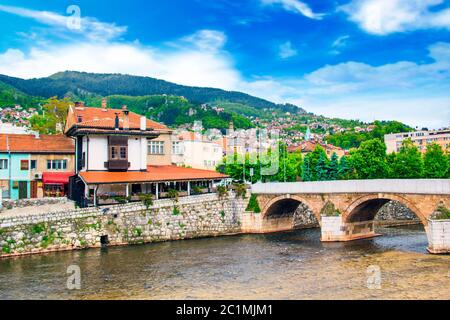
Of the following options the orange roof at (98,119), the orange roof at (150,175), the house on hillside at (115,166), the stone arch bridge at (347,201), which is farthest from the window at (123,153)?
the stone arch bridge at (347,201)

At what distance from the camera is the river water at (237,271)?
2336cm

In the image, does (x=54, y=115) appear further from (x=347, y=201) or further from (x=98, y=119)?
(x=347, y=201)

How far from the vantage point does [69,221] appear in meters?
35.3

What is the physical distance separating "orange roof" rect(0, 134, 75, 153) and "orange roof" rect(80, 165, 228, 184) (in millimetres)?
9876

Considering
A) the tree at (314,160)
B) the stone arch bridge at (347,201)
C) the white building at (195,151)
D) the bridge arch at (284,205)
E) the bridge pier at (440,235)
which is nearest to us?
the bridge pier at (440,235)

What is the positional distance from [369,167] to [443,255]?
107ft

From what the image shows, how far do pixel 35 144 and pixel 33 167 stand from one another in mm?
2799

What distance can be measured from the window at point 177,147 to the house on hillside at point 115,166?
89.2 feet

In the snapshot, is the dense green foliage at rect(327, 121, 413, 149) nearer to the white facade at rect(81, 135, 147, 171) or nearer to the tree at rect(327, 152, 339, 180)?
the tree at rect(327, 152, 339, 180)

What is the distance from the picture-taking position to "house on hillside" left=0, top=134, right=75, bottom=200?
45.9 metres

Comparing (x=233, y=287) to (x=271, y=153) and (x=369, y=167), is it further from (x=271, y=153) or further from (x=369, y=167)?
(x=271, y=153)

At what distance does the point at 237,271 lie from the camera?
28.3 m

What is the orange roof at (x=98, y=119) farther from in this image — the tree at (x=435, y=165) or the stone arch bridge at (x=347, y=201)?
the tree at (x=435, y=165)
